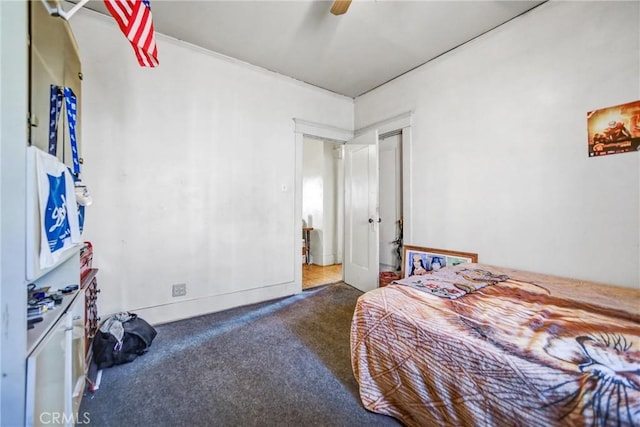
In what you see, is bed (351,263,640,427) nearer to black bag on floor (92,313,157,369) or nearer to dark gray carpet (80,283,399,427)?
dark gray carpet (80,283,399,427)

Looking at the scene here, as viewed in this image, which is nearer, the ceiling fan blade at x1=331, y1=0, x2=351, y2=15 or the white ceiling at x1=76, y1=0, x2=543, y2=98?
the ceiling fan blade at x1=331, y1=0, x2=351, y2=15

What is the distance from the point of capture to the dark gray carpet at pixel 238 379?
140 centimetres

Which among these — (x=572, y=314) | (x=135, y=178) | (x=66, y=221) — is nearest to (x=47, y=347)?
(x=66, y=221)

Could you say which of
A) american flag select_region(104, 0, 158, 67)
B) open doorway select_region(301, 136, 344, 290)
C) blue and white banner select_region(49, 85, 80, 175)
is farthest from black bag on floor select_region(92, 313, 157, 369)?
open doorway select_region(301, 136, 344, 290)

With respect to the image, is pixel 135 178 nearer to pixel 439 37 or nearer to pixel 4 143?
pixel 4 143

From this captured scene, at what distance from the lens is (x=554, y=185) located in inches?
80.1

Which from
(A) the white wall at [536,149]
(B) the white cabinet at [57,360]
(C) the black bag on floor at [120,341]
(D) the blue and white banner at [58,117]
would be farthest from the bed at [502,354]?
(D) the blue and white banner at [58,117]

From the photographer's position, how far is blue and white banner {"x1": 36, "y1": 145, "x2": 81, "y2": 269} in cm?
93

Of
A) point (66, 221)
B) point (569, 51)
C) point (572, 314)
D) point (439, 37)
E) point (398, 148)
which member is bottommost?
point (572, 314)

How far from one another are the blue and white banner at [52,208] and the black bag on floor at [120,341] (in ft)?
3.30

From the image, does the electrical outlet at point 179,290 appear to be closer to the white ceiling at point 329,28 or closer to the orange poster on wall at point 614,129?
the white ceiling at point 329,28

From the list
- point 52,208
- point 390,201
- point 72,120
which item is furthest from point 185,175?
point 390,201

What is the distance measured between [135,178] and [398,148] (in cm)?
301

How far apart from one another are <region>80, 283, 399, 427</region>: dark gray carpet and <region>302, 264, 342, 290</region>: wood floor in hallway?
128 centimetres
